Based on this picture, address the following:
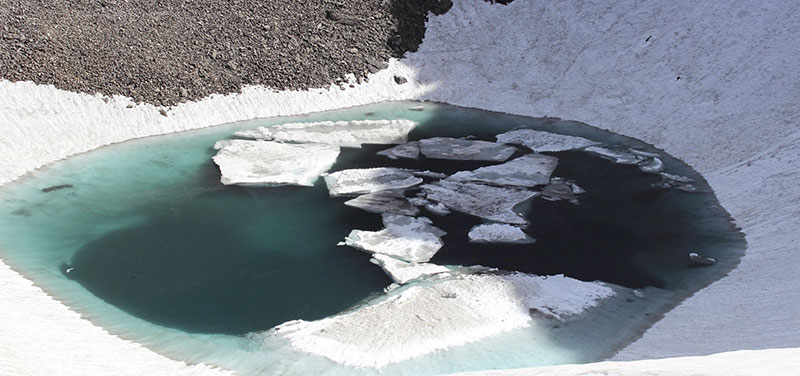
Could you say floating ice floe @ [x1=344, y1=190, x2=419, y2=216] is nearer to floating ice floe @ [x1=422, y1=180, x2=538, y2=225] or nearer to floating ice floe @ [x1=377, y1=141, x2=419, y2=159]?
floating ice floe @ [x1=422, y1=180, x2=538, y2=225]

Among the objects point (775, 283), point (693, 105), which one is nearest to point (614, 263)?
point (775, 283)

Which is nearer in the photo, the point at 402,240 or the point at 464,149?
the point at 402,240

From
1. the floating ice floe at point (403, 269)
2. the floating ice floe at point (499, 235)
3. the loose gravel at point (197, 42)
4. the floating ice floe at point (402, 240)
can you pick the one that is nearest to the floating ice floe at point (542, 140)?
the floating ice floe at point (499, 235)

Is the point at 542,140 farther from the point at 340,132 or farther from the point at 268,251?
the point at 268,251

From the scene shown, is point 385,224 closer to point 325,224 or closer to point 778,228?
point 325,224

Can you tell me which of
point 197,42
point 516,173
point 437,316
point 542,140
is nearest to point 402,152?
point 516,173

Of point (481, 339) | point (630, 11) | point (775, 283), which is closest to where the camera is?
point (481, 339)

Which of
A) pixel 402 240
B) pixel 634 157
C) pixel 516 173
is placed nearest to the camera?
pixel 402 240

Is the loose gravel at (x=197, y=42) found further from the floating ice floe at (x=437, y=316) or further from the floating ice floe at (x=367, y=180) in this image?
the floating ice floe at (x=437, y=316)
